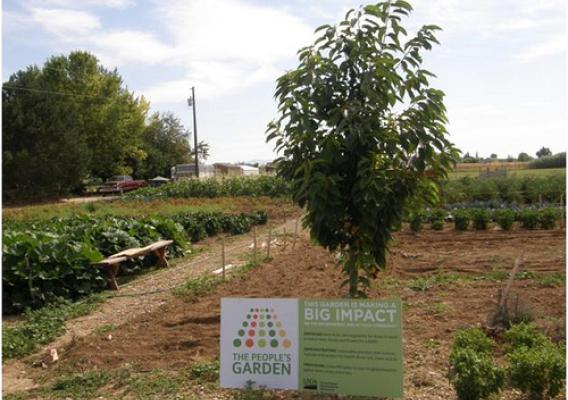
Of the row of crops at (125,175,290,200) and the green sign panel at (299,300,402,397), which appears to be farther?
the row of crops at (125,175,290,200)

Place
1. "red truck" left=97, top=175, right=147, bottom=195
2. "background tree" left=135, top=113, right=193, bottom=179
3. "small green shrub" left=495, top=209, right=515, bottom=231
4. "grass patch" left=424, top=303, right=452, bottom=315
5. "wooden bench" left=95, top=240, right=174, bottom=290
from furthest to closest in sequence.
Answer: "background tree" left=135, top=113, right=193, bottom=179 → "red truck" left=97, top=175, right=147, bottom=195 → "small green shrub" left=495, top=209, right=515, bottom=231 → "wooden bench" left=95, top=240, right=174, bottom=290 → "grass patch" left=424, top=303, right=452, bottom=315

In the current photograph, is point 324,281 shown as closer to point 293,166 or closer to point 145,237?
point 145,237

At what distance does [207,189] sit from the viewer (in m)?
40.5

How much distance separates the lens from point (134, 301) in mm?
10000

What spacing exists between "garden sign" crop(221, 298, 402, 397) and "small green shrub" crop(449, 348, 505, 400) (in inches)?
21.0

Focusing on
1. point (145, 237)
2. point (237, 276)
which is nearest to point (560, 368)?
point (237, 276)

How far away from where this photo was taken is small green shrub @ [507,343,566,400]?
4590 mm

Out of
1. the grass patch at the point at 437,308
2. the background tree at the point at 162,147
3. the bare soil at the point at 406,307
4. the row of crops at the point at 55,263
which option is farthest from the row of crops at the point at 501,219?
the background tree at the point at 162,147

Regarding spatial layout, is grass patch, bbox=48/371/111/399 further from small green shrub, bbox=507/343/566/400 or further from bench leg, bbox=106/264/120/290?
bench leg, bbox=106/264/120/290

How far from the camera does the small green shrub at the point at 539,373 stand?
15.1 ft

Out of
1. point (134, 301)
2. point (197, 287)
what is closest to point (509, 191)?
point (197, 287)

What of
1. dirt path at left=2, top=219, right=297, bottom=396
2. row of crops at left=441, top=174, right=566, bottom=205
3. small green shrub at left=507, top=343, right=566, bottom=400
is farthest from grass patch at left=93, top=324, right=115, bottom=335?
row of crops at left=441, top=174, right=566, bottom=205

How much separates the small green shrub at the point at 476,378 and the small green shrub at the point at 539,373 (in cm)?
13

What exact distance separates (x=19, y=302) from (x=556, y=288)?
857cm
